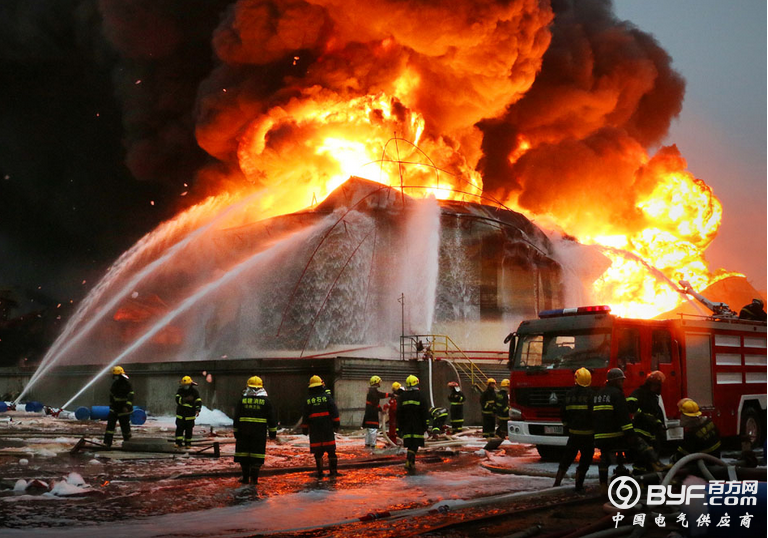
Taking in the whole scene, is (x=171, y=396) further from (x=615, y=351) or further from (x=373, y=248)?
(x=615, y=351)

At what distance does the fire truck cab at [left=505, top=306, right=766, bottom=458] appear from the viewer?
37.8 ft

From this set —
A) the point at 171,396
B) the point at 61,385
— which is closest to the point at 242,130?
the point at 61,385

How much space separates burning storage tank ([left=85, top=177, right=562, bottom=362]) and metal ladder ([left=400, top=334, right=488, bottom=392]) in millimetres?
582

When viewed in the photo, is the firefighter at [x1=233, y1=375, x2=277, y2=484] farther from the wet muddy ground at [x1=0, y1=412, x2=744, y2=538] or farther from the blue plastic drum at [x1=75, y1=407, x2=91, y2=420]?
the blue plastic drum at [x1=75, y1=407, x2=91, y2=420]

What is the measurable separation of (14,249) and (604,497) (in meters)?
44.2

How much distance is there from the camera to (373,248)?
24.6 metres

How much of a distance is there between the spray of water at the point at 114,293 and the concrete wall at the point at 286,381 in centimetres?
313

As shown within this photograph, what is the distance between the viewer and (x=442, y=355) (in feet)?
78.5

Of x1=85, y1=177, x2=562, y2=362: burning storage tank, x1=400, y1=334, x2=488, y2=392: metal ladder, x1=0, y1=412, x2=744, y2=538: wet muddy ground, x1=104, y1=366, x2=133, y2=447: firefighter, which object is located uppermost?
x1=85, y1=177, x2=562, y2=362: burning storage tank

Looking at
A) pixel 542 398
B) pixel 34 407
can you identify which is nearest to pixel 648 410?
pixel 542 398

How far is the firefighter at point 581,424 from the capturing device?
8.75m

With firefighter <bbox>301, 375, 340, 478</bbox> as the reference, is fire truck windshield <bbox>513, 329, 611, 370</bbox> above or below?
above

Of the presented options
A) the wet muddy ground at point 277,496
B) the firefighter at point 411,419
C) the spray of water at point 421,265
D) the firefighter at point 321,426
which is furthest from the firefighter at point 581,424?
the spray of water at point 421,265

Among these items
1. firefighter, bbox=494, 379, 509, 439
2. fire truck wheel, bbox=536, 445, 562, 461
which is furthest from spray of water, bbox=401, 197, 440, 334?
fire truck wheel, bbox=536, 445, 562, 461
